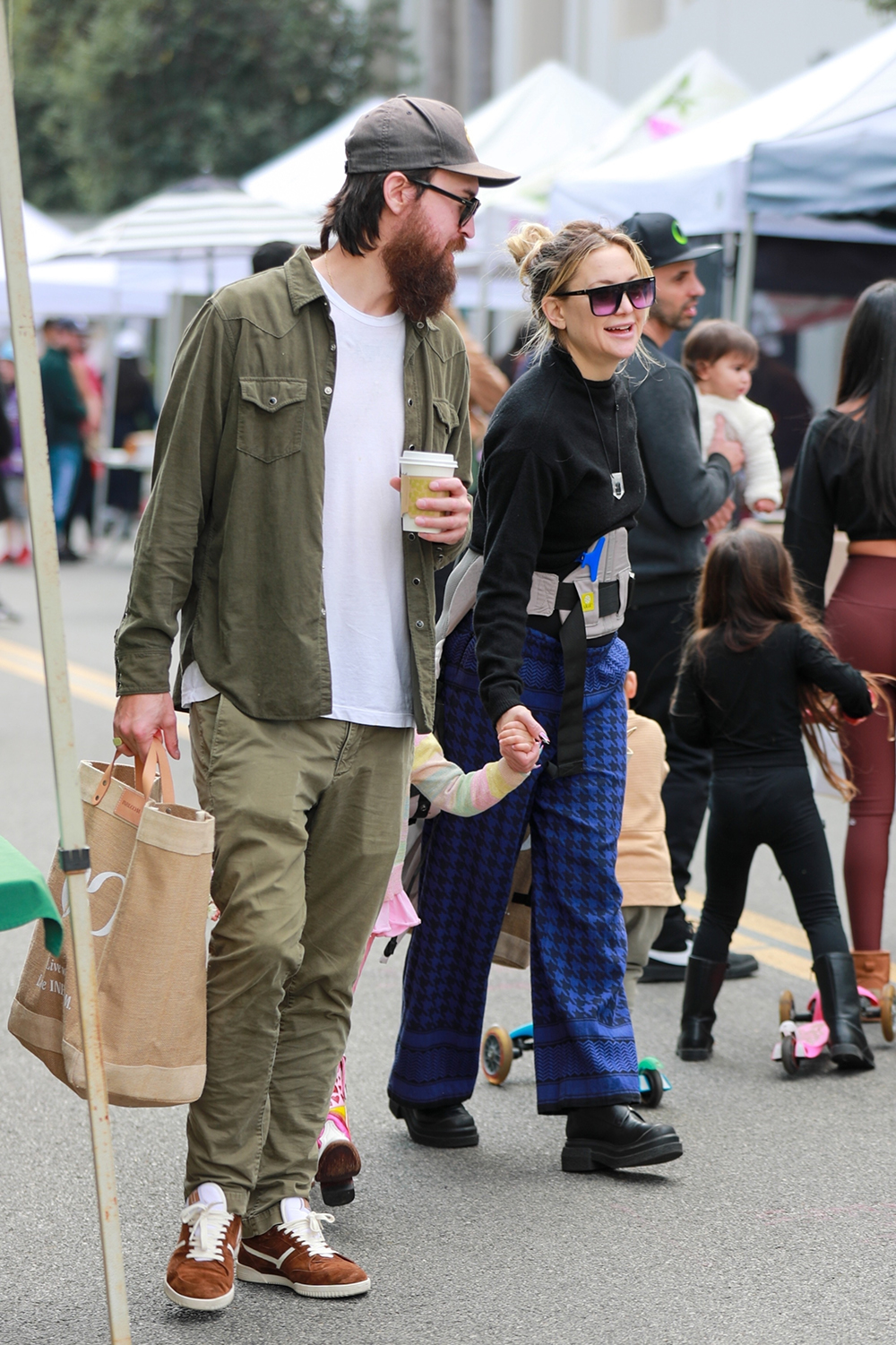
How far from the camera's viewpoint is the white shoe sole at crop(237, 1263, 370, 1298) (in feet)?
10.1

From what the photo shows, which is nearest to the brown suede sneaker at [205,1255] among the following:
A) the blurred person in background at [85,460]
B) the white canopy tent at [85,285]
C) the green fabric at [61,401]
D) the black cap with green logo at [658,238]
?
the black cap with green logo at [658,238]

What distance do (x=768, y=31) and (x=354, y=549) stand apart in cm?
1769

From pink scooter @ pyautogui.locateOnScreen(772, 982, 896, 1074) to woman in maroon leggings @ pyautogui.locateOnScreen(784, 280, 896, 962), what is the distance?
0.11 meters

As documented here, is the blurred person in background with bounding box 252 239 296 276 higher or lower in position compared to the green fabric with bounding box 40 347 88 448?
higher

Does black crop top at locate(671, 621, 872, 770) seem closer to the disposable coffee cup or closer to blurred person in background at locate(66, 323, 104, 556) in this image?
the disposable coffee cup

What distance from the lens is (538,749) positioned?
328 centimetres

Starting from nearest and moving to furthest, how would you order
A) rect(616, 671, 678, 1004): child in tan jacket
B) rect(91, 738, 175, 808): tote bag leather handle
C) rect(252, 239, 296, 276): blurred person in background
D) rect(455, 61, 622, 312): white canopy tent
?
rect(91, 738, 175, 808): tote bag leather handle < rect(616, 671, 678, 1004): child in tan jacket < rect(252, 239, 296, 276): blurred person in background < rect(455, 61, 622, 312): white canopy tent

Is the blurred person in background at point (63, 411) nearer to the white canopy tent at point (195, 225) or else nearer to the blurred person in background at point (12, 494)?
the blurred person in background at point (12, 494)

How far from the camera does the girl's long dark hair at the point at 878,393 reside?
4.63 metres

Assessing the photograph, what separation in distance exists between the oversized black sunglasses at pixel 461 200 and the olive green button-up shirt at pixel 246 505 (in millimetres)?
245

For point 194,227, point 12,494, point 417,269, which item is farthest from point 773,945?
point 12,494

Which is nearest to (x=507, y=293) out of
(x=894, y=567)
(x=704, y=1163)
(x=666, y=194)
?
(x=666, y=194)

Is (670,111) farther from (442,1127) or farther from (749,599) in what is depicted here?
(442,1127)

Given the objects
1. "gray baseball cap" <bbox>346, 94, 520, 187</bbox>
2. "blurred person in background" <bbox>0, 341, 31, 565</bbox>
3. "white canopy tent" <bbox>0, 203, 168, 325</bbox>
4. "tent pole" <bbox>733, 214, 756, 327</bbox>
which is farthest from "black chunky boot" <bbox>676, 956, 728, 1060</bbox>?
"white canopy tent" <bbox>0, 203, 168, 325</bbox>
